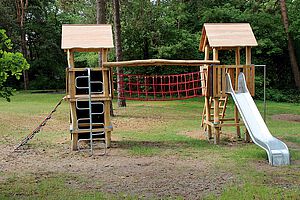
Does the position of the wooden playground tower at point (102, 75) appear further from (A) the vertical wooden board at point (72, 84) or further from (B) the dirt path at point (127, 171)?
(B) the dirt path at point (127, 171)

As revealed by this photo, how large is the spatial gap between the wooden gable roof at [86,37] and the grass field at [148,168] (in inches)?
90.7

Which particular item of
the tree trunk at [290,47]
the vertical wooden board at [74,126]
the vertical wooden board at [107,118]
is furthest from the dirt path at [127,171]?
the tree trunk at [290,47]

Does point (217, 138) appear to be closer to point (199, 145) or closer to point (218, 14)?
point (199, 145)

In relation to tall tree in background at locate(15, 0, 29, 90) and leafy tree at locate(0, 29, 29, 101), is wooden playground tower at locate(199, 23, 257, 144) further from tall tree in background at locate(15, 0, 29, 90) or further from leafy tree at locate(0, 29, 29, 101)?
tall tree in background at locate(15, 0, 29, 90)

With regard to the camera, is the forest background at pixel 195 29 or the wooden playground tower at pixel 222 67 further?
the forest background at pixel 195 29

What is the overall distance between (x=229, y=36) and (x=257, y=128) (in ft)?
8.73

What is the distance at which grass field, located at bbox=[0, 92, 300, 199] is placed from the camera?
214 inches

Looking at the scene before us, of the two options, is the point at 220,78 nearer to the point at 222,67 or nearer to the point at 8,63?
the point at 222,67

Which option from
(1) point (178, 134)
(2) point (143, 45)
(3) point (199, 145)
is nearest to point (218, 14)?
(2) point (143, 45)

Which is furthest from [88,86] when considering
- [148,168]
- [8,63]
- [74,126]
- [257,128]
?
[8,63]

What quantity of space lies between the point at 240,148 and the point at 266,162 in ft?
4.91

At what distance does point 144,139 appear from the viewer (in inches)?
393

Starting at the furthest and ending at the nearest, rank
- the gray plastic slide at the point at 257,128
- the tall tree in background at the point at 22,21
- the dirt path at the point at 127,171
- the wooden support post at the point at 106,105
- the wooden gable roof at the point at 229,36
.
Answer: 1. the tall tree in background at the point at 22,21
2. the wooden gable roof at the point at 229,36
3. the wooden support post at the point at 106,105
4. the gray plastic slide at the point at 257,128
5. the dirt path at the point at 127,171

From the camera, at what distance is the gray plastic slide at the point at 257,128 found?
707 centimetres
